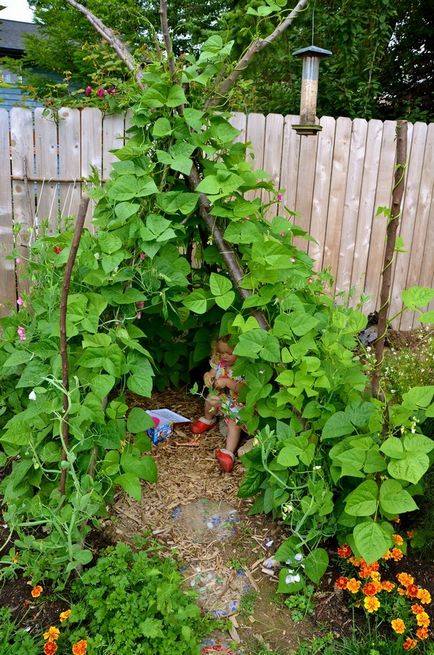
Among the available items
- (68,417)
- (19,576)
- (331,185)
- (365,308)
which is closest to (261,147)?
(331,185)

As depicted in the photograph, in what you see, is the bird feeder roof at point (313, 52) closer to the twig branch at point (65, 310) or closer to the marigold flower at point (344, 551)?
the twig branch at point (65, 310)

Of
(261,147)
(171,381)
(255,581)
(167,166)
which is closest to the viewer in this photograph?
(255,581)

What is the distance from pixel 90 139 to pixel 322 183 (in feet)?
6.50

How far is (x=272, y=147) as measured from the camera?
449 centimetres

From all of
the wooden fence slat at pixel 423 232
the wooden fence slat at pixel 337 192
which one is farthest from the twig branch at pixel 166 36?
the wooden fence slat at pixel 423 232

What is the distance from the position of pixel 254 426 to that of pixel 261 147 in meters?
2.80

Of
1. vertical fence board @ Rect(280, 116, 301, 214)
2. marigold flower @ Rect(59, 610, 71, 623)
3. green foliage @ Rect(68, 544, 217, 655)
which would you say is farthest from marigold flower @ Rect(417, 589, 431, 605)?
vertical fence board @ Rect(280, 116, 301, 214)

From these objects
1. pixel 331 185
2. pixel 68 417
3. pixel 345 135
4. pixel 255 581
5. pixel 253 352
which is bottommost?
pixel 255 581

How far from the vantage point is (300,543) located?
206 cm

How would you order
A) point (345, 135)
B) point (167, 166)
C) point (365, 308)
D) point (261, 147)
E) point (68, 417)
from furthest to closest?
point (365, 308)
point (345, 135)
point (261, 147)
point (167, 166)
point (68, 417)

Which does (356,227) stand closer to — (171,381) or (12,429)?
(171,381)

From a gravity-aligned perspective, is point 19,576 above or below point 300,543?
below

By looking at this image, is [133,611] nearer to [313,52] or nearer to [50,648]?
[50,648]

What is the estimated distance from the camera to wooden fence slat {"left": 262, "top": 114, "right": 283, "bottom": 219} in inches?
174
